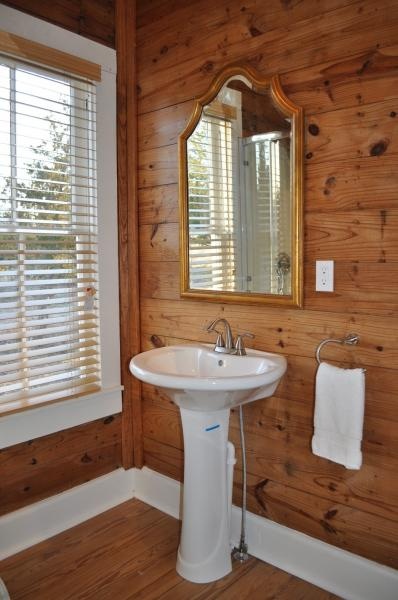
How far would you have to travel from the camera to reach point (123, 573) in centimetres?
191

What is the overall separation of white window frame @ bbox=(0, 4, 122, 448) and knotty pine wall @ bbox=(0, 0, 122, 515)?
0.18 feet

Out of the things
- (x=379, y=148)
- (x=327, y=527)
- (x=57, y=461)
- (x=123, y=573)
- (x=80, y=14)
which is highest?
(x=80, y=14)

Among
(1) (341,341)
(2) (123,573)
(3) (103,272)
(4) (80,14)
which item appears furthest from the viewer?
(3) (103,272)

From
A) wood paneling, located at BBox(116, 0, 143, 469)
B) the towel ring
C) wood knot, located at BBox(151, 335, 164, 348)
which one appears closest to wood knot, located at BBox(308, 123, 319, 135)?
the towel ring

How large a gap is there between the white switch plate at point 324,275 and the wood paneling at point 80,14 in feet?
4.74

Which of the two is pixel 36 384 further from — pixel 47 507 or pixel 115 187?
pixel 115 187

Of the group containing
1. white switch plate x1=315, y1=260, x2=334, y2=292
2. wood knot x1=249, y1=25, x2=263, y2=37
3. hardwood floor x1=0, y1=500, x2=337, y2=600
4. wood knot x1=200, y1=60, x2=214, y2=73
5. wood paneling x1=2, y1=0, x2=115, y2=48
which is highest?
wood paneling x1=2, y1=0, x2=115, y2=48

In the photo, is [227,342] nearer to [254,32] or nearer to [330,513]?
[330,513]

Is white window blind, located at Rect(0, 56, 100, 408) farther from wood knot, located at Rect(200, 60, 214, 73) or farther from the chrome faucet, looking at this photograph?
the chrome faucet

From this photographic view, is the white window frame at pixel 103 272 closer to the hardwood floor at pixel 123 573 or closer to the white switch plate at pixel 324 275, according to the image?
the hardwood floor at pixel 123 573

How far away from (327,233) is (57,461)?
60.1 inches

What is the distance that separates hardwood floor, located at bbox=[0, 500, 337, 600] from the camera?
1.79 meters

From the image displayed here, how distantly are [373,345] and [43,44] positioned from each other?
5.75ft

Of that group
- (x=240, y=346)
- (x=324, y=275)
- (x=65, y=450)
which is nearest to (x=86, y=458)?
(x=65, y=450)
